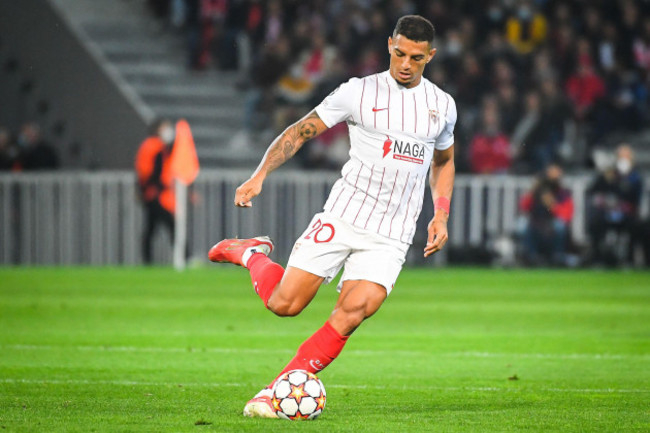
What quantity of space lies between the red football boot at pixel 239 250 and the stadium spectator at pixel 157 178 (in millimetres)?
11800

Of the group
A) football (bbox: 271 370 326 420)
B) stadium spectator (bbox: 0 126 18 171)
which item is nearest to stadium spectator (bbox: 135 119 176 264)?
stadium spectator (bbox: 0 126 18 171)

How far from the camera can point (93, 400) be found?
753 cm

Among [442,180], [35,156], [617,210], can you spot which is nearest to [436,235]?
[442,180]

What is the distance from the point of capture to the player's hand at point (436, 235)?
725cm

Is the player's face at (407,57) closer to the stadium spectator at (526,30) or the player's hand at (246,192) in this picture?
the player's hand at (246,192)

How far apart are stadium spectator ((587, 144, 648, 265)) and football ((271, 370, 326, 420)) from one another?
14.4 m

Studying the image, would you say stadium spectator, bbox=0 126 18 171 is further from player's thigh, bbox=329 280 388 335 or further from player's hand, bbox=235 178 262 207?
player's thigh, bbox=329 280 388 335

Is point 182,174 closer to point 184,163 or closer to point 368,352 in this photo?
point 184,163

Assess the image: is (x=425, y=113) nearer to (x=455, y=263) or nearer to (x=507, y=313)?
(x=507, y=313)

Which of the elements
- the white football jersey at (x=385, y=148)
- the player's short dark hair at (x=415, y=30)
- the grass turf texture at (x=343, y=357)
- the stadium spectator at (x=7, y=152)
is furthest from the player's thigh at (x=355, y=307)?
the stadium spectator at (x=7, y=152)

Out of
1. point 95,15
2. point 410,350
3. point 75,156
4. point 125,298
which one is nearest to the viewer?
point 410,350

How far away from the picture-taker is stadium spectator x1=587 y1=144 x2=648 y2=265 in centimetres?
2045

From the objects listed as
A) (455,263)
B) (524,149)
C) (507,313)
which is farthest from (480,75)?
(507,313)

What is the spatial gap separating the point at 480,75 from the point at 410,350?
43.2 ft
